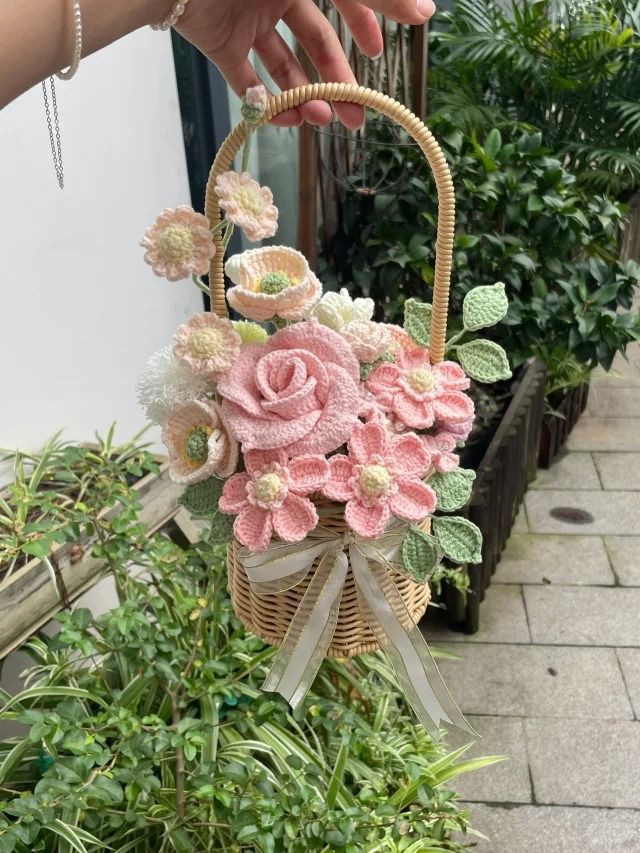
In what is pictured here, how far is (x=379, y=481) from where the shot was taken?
77 cm

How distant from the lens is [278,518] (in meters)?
0.77

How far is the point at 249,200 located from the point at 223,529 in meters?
0.36

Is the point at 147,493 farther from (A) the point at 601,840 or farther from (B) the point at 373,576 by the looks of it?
(A) the point at 601,840

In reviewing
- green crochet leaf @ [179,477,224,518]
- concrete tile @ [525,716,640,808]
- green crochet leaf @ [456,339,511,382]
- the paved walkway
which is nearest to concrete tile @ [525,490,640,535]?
the paved walkway

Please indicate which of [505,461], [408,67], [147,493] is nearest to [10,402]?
[147,493]

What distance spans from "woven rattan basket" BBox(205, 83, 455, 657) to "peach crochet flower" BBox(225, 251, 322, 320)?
0.04 metres

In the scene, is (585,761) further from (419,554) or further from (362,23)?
(362,23)

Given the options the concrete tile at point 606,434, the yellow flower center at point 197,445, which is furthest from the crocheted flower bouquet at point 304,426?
the concrete tile at point 606,434

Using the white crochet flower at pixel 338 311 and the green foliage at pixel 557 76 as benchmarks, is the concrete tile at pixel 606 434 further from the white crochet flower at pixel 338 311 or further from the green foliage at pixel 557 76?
the white crochet flower at pixel 338 311

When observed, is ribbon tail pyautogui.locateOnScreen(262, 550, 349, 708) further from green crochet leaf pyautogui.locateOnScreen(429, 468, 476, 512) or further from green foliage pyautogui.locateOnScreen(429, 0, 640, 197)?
green foliage pyautogui.locateOnScreen(429, 0, 640, 197)

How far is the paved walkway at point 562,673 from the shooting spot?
1.61 meters

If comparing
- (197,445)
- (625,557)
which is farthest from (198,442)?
(625,557)

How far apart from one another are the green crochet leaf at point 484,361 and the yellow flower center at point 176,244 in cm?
33

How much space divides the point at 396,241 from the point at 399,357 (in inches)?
51.4
